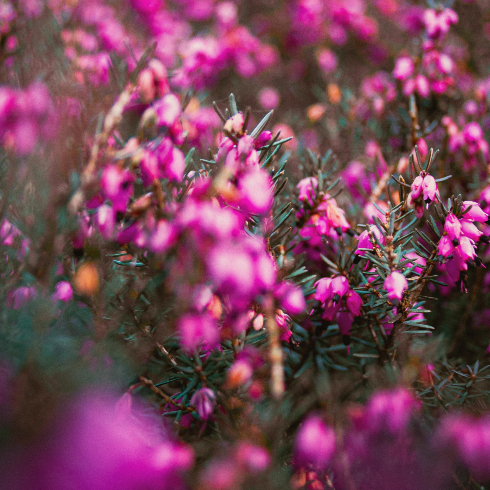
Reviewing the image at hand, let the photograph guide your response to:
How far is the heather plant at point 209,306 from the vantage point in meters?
0.65

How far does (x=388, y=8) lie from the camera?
294 cm

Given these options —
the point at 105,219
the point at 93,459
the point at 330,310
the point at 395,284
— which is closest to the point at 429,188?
the point at 395,284

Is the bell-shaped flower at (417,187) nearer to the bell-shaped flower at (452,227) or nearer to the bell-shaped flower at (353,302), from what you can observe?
the bell-shaped flower at (452,227)

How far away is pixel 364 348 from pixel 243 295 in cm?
68

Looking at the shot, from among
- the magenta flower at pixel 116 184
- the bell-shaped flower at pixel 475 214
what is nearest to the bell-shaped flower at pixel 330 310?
the bell-shaped flower at pixel 475 214

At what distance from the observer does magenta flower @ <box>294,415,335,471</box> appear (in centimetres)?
80

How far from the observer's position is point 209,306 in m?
0.70

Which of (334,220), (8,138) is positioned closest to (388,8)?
(334,220)

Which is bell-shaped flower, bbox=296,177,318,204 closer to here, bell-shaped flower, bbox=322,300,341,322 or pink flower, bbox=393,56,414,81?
bell-shaped flower, bbox=322,300,341,322

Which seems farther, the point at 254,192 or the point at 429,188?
the point at 429,188

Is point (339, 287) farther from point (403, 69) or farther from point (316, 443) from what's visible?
point (403, 69)

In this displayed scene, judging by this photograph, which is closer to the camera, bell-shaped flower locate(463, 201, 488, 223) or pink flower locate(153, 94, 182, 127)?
pink flower locate(153, 94, 182, 127)

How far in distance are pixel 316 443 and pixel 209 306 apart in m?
0.39

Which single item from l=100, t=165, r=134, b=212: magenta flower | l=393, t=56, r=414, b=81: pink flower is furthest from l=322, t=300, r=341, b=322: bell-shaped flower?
l=393, t=56, r=414, b=81: pink flower
